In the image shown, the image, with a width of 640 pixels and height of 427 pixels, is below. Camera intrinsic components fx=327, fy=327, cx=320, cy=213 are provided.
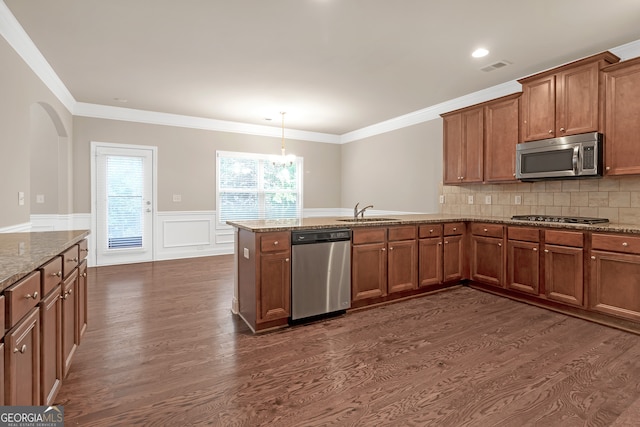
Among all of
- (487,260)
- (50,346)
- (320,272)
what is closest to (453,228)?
(487,260)

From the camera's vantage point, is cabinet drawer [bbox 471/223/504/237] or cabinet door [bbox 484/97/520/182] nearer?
cabinet drawer [bbox 471/223/504/237]

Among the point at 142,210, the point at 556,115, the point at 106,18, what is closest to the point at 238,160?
the point at 142,210

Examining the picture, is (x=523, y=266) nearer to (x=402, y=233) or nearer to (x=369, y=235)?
(x=402, y=233)

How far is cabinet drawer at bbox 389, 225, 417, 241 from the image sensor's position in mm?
3570

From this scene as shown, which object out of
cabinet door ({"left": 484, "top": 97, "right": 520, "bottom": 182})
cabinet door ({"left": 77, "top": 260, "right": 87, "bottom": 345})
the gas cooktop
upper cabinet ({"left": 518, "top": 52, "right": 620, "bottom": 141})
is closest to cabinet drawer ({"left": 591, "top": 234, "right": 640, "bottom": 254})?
the gas cooktop

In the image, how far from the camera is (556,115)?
3498mm

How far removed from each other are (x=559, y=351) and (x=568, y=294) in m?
1.01

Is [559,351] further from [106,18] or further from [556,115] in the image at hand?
[106,18]

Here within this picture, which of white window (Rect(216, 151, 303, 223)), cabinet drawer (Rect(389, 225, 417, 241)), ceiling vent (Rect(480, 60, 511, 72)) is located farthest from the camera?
white window (Rect(216, 151, 303, 223))

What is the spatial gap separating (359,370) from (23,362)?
175cm

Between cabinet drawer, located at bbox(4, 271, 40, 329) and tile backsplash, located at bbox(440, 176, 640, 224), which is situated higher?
tile backsplash, located at bbox(440, 176, 640, 224)

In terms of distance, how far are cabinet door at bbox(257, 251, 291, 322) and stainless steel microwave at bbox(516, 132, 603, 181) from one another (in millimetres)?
2912

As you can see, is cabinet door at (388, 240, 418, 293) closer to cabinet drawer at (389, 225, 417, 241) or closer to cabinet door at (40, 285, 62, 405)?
cabinet drawer at (389, 225, 417, 241)

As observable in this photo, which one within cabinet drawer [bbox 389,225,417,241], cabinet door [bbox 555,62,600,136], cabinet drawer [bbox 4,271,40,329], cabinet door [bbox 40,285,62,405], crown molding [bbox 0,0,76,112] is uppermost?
crown molding [bbox 0,0,76,112]
